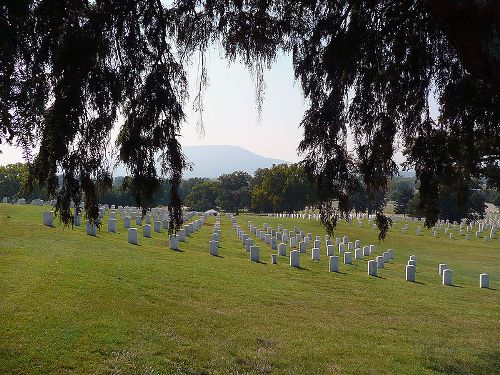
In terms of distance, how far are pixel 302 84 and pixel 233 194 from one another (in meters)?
83.6

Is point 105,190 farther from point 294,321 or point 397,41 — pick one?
point 294,321

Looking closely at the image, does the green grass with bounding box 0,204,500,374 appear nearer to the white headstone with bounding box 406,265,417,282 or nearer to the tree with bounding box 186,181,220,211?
the white headstone with bounding box 406,265,417,282

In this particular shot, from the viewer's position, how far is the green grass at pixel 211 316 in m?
6.50

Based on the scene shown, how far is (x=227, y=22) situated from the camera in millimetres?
6609

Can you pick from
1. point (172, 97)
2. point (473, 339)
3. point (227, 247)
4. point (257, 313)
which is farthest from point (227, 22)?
point (227, 247)

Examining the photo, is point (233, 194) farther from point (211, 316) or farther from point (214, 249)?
point (211, 316)

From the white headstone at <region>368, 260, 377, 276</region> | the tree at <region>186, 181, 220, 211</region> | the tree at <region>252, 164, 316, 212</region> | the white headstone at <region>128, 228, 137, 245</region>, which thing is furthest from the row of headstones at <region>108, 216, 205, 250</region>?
the tree at <region>186, 181, 220, 211</region>

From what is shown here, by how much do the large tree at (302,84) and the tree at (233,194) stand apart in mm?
81296

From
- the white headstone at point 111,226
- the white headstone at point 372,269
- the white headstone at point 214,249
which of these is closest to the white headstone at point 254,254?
the white headstone at point 214,249

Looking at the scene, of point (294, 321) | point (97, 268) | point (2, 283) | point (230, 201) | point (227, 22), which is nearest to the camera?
point (227, 22)

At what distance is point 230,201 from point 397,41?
8352 centimetres

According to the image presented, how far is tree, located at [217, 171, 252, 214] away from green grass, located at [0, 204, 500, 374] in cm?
7356

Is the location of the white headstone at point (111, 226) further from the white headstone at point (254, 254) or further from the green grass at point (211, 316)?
the white headstone at point (254, 254)

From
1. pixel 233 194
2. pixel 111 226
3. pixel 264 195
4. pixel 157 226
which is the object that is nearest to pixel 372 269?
pixel 111 226
